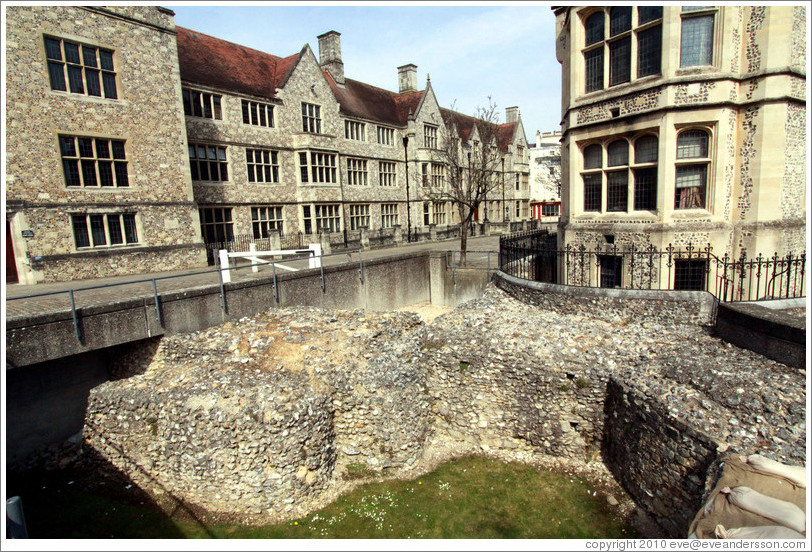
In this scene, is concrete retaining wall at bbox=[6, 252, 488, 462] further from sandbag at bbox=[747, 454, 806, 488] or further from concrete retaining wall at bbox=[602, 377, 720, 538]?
sandbag at bbox=[747, 454, 806, 488]

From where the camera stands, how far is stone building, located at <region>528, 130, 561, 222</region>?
63.2 meters

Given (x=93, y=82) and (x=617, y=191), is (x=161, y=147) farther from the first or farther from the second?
(x=617, y=191)

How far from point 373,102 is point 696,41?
28.0 metres

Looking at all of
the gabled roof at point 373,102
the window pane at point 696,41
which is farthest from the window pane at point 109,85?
the window pane at point 696,41

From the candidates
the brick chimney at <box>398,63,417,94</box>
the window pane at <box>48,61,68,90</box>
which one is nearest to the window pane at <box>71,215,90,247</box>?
the window pane at <box>48,61,68,90</box>

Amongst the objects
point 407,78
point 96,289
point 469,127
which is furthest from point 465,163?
point 96,289

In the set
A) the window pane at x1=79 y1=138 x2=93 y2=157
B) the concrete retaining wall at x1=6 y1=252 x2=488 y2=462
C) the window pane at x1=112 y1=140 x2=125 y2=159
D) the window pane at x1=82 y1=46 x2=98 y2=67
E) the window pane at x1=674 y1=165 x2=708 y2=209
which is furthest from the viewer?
the window pane at x1=112 y1=140 x2=125 y2=159

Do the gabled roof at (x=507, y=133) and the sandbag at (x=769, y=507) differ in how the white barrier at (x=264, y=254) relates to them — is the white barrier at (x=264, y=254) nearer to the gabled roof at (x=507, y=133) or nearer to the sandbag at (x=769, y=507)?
the sandbag at (x=769, y=507)

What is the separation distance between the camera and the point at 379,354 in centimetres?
1172

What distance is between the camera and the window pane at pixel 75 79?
16.7m

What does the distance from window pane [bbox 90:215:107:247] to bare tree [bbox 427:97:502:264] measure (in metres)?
16.0

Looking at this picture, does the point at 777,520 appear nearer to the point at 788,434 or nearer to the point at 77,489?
the point at 788,434

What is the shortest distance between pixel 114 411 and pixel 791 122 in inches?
711

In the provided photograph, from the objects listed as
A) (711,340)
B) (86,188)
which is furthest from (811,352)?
(86,188)
